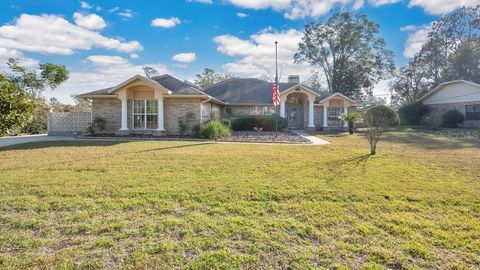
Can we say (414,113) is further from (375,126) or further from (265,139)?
(375,126)

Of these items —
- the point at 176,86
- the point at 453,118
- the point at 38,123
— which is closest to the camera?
the point at 176,86

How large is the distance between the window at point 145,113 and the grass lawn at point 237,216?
34.7 feet

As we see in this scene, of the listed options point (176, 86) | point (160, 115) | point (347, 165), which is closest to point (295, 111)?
point (176, 86)

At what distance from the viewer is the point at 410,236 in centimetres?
399

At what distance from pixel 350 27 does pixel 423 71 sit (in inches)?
530

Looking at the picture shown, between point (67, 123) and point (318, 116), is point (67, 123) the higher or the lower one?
the lower one

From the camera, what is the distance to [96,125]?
1844 centimetres

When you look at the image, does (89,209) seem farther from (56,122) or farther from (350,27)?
(350,27)

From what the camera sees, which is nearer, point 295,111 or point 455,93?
point 295,111

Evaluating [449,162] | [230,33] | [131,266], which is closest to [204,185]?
[131,266]

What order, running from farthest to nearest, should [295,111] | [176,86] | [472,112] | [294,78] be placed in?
[294,78], [295,111], [472,112], [176,86]

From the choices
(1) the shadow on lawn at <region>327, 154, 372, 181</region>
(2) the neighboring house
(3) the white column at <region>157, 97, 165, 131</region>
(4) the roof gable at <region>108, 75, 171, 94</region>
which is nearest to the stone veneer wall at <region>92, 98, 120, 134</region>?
(4) the roof gable at <region>108, 75, 171, 94</region>

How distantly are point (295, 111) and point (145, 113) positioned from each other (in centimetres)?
1549

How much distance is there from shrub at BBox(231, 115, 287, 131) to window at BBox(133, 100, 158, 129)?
24.1 feet
